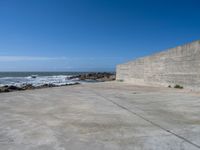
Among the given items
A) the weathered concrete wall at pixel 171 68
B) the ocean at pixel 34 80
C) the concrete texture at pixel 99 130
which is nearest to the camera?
the concrete texture at pixel 99 130

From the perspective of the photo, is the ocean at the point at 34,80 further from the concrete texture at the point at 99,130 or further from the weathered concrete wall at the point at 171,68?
the concrete texture at the point at 99,130

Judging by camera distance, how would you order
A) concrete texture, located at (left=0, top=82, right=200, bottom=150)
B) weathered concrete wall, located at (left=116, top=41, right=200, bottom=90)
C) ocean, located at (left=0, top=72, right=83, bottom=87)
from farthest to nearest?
ocean, located at (left=0, top=72, right=83, bottom=87), weathered concrete wall, located at (left=116, top=41, right=200, bottom=90), concrete texture, located at (left=0, top=82, right=200, bottom=150)

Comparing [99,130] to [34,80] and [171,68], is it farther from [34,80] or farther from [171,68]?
[34,80]

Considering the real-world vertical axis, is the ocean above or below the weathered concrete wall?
below

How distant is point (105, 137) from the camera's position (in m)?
2.54

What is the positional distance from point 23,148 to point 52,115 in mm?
1570

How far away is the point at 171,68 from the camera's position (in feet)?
32.7

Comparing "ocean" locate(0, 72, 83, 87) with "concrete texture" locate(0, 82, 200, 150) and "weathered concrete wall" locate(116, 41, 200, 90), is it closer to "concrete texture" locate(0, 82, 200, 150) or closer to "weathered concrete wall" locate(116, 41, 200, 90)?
"weathered concrete wall" locate(116, 41, 200, 90)

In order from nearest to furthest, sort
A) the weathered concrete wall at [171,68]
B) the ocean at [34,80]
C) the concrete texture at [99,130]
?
1. the concrete texture at [99,130]
2. the weathered concrete wall at [171,68]
3. the ocean at [34,80]

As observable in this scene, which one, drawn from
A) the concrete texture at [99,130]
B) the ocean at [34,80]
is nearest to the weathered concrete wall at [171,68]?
the concrete texture at [99,130]

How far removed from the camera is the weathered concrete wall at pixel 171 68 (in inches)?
314

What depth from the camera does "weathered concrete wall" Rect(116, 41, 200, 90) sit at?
26.2 ft

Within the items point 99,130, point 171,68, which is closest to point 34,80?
point 171,68

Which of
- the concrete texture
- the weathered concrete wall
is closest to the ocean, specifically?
the weathered concrete wall
